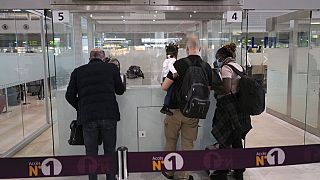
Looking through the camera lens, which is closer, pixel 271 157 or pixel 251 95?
pixel 271 157

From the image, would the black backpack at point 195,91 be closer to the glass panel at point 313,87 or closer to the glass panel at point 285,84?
the glass panel at point 285,84

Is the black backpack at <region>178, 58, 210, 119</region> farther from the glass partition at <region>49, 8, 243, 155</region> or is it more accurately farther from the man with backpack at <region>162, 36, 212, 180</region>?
the glass partition at <region>49, 8, 243, 155</region>

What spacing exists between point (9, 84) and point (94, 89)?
3.02 m

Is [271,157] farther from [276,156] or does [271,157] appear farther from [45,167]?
[45,167]

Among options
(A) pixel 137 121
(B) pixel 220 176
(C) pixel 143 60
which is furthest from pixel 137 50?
(B) pixel 220 176

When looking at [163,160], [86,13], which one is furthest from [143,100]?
[163,160]

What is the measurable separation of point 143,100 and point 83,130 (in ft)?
3.76

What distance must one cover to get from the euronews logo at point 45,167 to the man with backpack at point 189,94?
142 centimetres

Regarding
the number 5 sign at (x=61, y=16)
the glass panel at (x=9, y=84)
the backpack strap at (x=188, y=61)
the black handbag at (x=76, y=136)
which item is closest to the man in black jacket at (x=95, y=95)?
the black handbag at (x=76, y=136)

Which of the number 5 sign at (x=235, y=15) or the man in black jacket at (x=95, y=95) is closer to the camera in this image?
the man in black jacket at (x=95, y=95)

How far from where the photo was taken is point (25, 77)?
627 centimetres

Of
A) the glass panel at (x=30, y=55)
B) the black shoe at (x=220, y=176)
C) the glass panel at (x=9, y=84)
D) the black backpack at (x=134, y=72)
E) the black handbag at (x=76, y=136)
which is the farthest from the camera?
the glass panel at (x=30, y=55)

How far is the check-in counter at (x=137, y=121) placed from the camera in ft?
14.0

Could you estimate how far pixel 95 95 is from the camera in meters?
3.23
